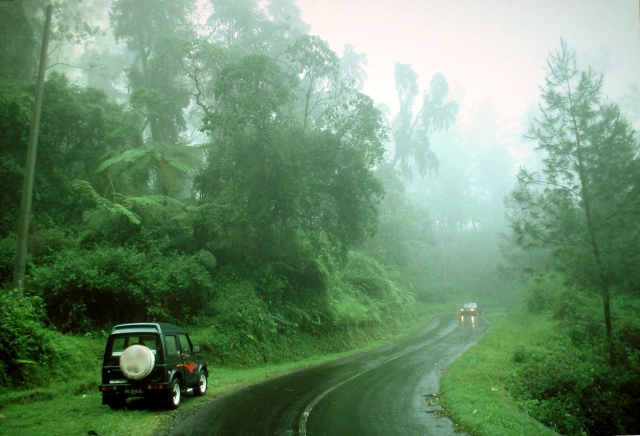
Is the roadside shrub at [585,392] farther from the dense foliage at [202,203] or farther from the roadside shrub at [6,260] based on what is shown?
the roadside shrub at [6,260]

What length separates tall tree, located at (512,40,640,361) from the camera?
41.1ft

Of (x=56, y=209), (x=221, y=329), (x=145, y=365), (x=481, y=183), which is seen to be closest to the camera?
(x=145, y=365)

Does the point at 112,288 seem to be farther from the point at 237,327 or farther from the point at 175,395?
the point at 175,395

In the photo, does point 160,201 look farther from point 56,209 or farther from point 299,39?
point 299,39

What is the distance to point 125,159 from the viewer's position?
19.6 meters

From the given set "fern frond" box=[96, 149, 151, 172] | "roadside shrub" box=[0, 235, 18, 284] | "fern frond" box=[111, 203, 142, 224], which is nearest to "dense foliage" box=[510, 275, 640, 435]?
"fern frond" box=[111, 203, 142, 224]

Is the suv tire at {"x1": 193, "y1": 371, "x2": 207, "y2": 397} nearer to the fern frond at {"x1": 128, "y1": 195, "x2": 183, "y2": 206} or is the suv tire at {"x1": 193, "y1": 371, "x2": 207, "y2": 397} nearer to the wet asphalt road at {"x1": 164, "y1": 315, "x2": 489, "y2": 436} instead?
the wet asphalt road at {"x1": 164, "y1": 315, "x2": 489, "y2": 436}

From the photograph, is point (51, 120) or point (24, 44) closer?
point (51, 120)

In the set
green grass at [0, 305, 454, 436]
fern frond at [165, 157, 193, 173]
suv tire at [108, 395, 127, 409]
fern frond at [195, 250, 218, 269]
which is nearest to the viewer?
green grass at [0, 305, 454, 436]

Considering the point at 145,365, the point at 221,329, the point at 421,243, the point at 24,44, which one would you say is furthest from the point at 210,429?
the point at 421,243

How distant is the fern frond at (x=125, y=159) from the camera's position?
1930cm

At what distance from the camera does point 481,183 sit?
8525cm

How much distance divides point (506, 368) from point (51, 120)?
22390 mm

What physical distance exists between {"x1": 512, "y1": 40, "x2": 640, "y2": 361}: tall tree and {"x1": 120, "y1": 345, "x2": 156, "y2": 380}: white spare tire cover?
38.9 feet
